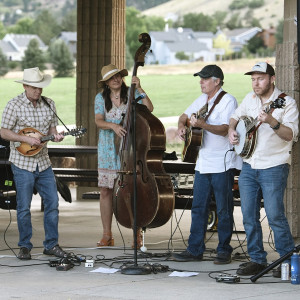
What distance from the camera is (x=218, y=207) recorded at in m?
Answer: 8.92

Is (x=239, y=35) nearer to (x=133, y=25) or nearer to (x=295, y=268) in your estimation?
(x=133, y=25)

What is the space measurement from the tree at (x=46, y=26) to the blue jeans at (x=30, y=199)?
26.8 metres

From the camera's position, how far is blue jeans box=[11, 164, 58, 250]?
9.23 m

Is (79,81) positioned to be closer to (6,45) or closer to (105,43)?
(105,43)

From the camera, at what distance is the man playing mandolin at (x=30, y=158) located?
30.2ft

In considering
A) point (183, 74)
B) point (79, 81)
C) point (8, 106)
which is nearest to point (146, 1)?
point (183, 74)

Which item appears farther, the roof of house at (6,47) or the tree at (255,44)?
the tree at (255,44)

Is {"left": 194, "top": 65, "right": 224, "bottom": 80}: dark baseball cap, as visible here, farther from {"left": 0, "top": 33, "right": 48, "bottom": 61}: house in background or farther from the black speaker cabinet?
{"left": 0, "top": 33, "right": 48, "bottom": 61}: house in background

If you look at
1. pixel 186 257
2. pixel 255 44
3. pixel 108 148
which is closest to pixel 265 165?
pixel 186 257

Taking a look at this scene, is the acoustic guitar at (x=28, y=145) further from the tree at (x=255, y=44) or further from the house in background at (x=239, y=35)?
the tree at (x=255, y=44)

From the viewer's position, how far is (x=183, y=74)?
34312 mm

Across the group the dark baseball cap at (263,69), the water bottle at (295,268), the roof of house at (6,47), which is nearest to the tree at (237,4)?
the roof of house at (6,47)

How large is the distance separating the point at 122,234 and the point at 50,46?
2389 cm

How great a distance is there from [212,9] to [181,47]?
179 inches
